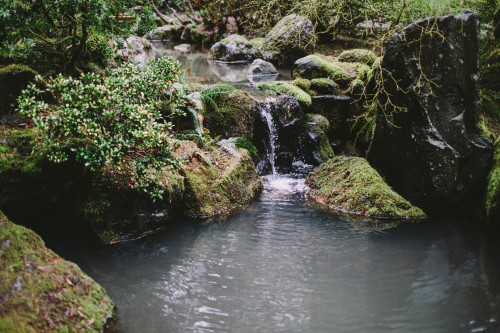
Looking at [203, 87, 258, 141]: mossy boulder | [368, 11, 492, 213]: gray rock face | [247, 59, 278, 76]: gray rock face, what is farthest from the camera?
[247, 59, 278, 76]: gray rock face

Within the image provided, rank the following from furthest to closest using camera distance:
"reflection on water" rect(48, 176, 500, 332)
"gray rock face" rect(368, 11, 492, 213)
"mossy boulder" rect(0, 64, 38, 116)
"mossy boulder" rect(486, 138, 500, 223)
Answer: "gray rock face" rect(368, 11, 492, 213), "mossy boulder" rect(486, 138, 500, 223), "mossy boulder" rect(0, 64, 38, 116), "reflection on water" rect(48, 176, 500, 332)

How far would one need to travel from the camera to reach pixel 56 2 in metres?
4.98

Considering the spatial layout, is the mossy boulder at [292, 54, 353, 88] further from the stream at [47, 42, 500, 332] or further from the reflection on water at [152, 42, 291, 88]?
the stream at [47, 42, 500, 332]

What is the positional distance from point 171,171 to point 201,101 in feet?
7.78

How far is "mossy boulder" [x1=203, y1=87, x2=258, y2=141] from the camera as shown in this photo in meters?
7.99

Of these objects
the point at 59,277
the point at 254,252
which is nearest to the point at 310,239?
the point at 254,252

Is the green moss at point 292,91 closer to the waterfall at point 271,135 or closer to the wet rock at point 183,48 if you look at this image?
the waterfall at point 271,135

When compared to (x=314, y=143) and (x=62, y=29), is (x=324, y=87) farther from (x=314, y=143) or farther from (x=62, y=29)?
(x=62, y=29)

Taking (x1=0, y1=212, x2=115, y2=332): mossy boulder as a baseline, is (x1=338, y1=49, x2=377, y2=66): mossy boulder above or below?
above

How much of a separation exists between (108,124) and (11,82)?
6.01 feet

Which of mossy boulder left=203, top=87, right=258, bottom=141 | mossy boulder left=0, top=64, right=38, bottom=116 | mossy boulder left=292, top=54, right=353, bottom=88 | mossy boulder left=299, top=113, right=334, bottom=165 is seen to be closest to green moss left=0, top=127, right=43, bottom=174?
mossy boulder left=0, top=64, right=38, bottom=116

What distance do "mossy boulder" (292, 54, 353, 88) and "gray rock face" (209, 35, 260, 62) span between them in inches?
294

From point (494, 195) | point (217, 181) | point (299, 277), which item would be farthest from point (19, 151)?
point (494, 195)

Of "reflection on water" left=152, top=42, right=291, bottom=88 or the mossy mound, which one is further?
"reflection on water" left=152, top=42, right=291, bottom=88
